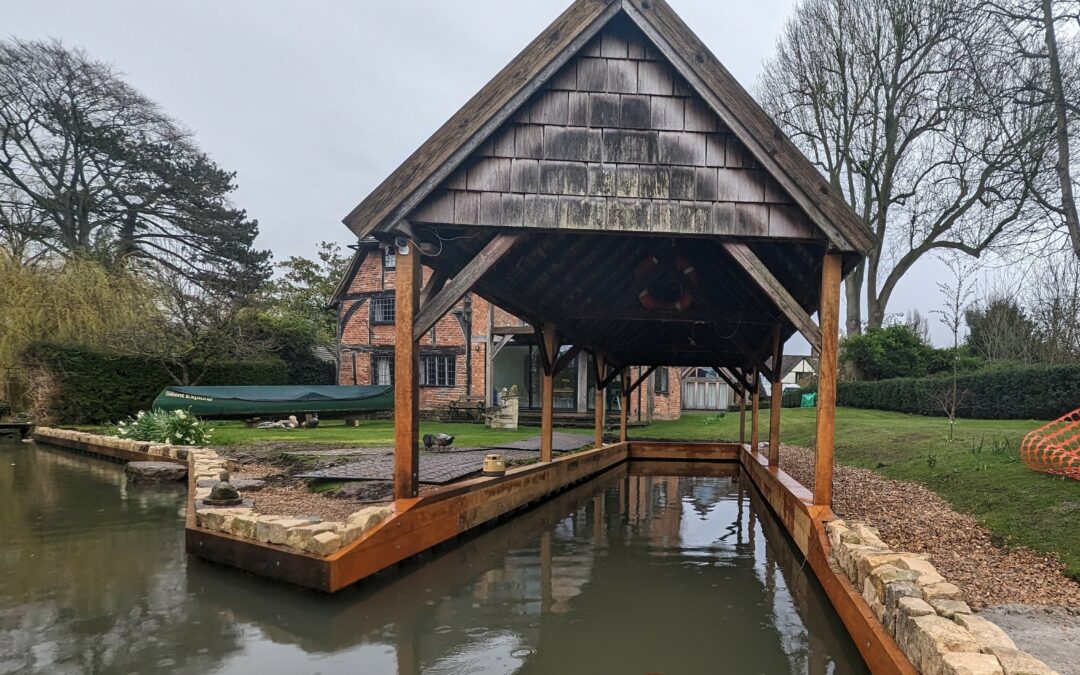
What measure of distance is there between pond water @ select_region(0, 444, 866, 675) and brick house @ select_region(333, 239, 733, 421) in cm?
1417

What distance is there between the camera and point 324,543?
4.70 m

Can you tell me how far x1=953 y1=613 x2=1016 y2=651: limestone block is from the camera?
8.73ft

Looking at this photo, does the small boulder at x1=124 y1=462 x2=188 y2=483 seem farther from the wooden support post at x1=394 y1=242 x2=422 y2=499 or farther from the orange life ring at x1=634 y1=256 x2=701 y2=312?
the orange life ring at x1=634 y1=256 x2=701 y2=312

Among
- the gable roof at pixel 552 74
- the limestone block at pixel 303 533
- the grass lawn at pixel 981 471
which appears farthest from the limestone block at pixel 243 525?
the grass lawn at pixel 981 471

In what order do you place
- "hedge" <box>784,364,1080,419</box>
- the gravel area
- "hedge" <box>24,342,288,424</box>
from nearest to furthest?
the gravel area
"hedge" <box>784,364,1080,419</box>
"hedge" <box>24,342,288,424</box>

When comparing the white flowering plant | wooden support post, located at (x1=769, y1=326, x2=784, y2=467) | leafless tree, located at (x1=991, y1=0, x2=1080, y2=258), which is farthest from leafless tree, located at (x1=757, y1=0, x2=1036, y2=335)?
the white flowering plant

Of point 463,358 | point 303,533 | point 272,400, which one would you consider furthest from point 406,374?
point 463,358

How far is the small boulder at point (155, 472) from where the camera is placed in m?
10.1

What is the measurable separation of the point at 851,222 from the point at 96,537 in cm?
814

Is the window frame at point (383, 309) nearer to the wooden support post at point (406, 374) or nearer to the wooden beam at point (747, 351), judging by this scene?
the wooden beam at point (747, 351)

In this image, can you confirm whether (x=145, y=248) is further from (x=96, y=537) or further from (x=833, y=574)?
(x=833, y=574)

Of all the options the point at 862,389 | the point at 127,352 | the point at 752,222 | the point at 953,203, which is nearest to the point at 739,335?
the point at 752,222

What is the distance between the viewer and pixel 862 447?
11.7 metres

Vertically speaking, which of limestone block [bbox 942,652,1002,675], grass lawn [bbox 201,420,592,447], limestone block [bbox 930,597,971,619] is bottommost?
grass lawn [bbox 201,420,592,447]
